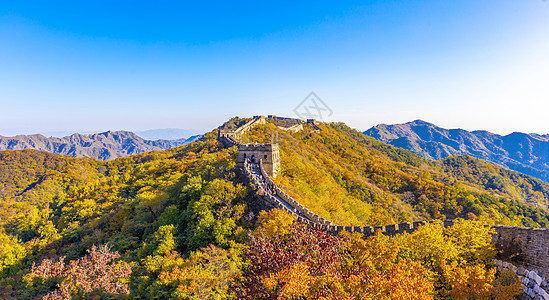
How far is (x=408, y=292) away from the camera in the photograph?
345 inches

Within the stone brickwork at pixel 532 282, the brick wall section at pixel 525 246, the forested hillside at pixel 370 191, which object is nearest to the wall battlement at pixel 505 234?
the brick wall section at pixel 525 246

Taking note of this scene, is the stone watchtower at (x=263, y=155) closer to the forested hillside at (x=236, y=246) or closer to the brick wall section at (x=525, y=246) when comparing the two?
the forested hillside at (x=236, y=246)

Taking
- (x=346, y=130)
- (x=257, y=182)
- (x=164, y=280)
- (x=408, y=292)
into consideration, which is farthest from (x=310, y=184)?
(x=346, y=130)

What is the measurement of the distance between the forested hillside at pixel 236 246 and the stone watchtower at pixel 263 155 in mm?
2260

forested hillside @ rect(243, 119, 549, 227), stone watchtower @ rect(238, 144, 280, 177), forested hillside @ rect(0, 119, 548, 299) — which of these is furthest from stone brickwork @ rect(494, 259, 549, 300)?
stone watchtower @ rect(238, 144, 280, 177)

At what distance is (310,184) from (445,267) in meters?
28.4

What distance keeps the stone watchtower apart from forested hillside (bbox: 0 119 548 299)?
226 cm

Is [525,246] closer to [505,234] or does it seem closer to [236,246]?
[505,234]

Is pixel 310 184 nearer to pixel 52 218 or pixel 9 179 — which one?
pixel 52 218

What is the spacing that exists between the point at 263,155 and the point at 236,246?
16.1 metres

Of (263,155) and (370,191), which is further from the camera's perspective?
(370,191)

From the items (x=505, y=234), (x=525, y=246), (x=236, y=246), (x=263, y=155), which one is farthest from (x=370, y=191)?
(x=525, y=246)

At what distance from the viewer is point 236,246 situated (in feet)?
72.8

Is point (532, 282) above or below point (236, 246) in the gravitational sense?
above
